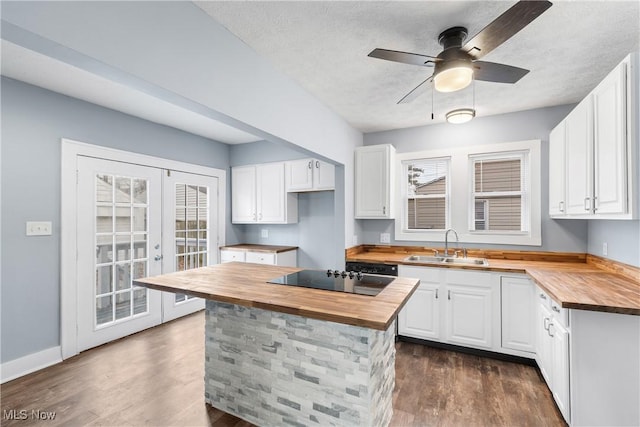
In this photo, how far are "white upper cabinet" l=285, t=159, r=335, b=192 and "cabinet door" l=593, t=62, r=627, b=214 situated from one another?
8.43 ft

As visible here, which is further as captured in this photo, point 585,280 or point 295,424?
point 585,280

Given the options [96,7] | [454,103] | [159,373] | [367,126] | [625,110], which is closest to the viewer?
[96,7]

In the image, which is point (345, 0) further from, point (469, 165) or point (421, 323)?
point (421, 323)

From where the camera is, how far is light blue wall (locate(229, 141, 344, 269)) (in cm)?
433

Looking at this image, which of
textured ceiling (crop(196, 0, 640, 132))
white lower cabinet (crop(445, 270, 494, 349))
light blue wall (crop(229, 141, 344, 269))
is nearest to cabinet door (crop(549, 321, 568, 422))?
white lower cabinet (crop(445, 270, 494, 349))

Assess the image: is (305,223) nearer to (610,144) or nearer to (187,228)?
(187,228)

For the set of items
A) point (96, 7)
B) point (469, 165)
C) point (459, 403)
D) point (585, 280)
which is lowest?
point (459, 403)

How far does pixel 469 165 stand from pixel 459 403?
254 centimetres

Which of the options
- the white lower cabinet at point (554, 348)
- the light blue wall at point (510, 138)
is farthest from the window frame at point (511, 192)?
the white lower cabinet at point (554, 348)

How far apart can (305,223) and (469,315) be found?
2.46 metres

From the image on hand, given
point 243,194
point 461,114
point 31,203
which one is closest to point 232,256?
point 243,194

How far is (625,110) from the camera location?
1764 mm

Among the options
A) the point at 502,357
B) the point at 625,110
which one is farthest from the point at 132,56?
the point at 502,357

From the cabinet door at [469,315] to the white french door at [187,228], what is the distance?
3315mm
